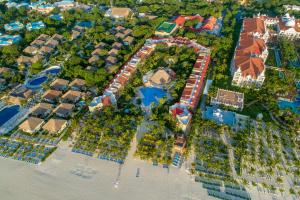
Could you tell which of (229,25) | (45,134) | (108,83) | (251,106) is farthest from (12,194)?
(229,25)

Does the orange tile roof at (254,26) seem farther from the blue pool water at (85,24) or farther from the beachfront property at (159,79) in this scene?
the blue pool water at (85,24)

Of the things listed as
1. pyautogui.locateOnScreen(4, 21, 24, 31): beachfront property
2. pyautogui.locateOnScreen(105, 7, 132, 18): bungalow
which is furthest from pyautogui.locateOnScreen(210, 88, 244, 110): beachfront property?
pyautogui.locateOnScreen(4, 21, 24, 31): beachfront property

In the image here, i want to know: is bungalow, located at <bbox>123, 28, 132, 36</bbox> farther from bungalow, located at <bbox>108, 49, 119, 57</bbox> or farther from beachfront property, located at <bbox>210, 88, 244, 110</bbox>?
beachfront property, located at <bbox>210, 88, 244, 110</bbox>

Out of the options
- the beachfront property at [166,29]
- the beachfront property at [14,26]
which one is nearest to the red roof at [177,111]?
the beachfront property at [166,29]

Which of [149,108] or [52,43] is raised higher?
[52,43]

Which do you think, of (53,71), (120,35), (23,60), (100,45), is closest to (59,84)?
(53,71)

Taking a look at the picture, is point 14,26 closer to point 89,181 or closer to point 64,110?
point 64,110

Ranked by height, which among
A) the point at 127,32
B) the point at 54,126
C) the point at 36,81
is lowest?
the point at 54,126
